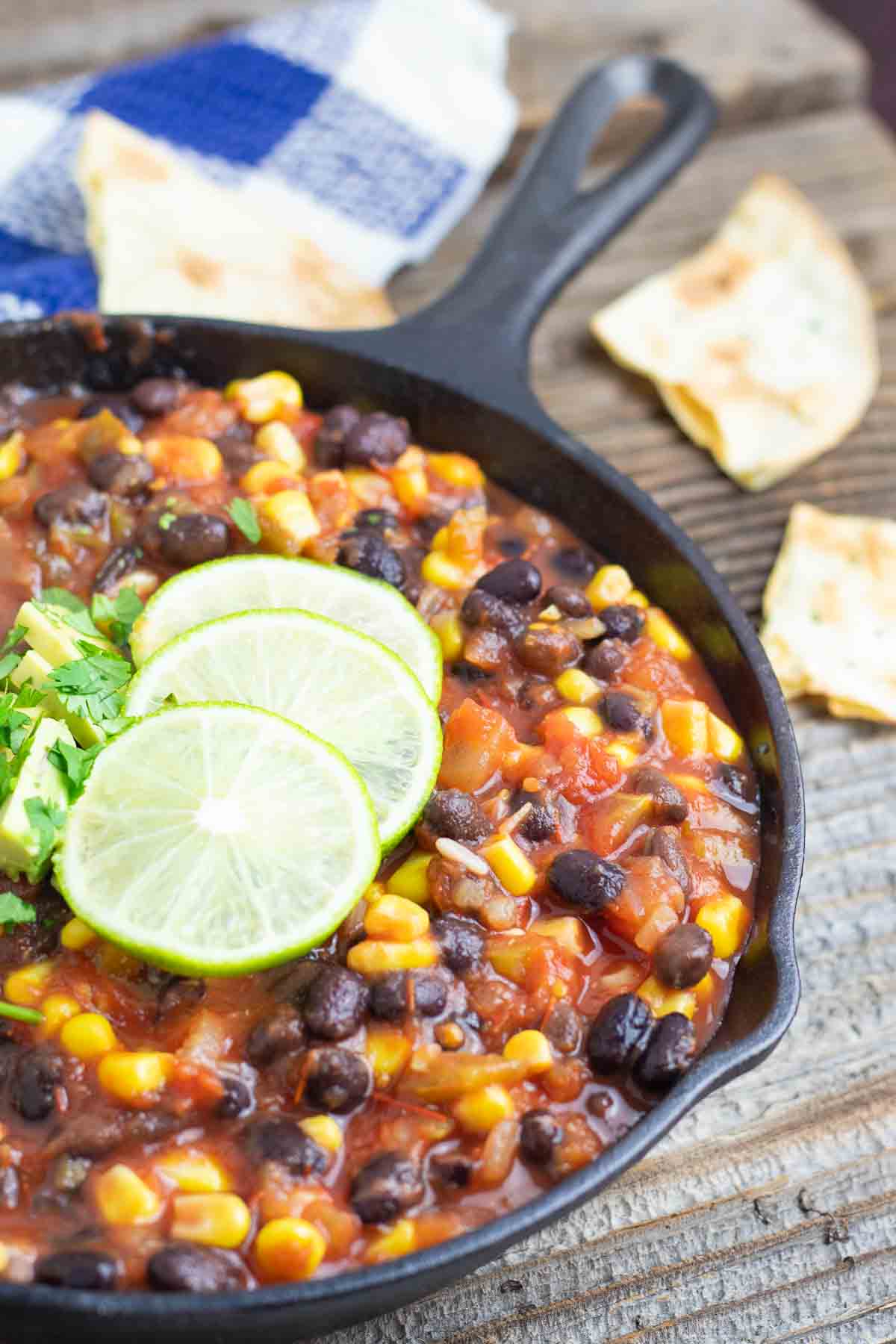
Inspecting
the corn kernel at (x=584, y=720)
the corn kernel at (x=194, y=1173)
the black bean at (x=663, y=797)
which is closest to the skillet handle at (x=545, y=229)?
the corn kernel at (x=584, y=720)

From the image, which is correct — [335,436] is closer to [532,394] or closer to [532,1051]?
[532,394]

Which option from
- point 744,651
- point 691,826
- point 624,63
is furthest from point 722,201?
point 691,826

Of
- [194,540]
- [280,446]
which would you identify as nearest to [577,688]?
[194,540]

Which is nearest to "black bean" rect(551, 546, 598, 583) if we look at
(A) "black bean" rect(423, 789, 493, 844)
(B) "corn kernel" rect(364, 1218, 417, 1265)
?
(A) "black bean" rect(423, 789, 493, 844)

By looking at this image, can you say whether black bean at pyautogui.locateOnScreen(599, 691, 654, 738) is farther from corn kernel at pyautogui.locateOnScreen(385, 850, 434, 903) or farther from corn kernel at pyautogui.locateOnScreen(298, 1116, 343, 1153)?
corn kernel at pyautogui.locateOnScreen(298, 1116, 343, 1153)

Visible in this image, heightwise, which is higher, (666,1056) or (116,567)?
(116,567)

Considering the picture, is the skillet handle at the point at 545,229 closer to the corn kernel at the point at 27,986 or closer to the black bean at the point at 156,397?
the black bean at the point at 156,397
